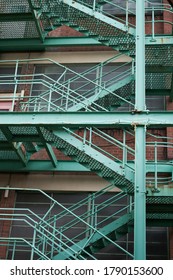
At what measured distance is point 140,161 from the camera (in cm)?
735

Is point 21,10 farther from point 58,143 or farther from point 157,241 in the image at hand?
point 157,241

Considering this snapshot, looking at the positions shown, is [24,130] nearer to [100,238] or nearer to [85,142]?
[85,142]

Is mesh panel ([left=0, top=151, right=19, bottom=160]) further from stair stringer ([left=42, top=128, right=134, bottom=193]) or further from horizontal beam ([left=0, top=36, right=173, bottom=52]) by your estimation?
horizontal beam ([left=0, top=36, right=173, bottom=52])

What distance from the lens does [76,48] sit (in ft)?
43.0

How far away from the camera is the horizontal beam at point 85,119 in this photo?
7672mm

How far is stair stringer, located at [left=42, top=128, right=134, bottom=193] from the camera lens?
839cm

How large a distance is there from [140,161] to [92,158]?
139 centimetres

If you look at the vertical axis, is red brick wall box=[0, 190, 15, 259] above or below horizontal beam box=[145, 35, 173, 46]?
below

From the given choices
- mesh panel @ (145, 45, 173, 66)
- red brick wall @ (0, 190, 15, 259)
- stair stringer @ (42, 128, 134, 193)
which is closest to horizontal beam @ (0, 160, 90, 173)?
red brick wall @ (0, 190, 15, 259)

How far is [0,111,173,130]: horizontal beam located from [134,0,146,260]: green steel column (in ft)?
0.51

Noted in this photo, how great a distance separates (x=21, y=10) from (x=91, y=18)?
Answer: 11.2 feet

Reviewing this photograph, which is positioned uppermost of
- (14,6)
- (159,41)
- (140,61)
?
(14,6)

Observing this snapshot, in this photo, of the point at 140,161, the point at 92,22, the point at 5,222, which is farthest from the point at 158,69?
the point at 5,222

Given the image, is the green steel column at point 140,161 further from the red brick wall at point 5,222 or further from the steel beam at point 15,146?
the red brick wall at point 5,222
